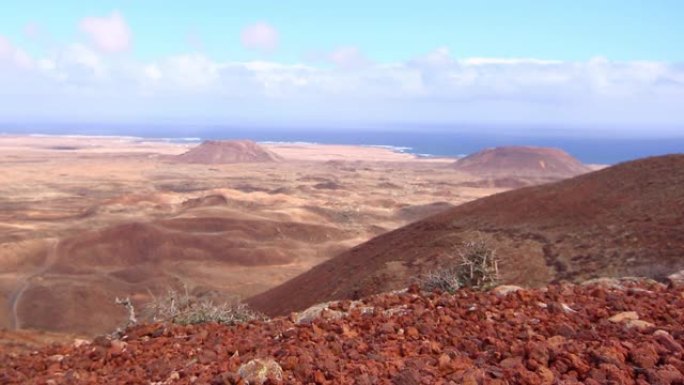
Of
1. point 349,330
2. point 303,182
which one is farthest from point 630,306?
point 303,182

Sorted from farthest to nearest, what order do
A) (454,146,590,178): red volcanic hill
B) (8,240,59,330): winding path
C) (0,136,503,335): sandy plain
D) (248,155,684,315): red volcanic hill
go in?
(454,146,590,178): red volcanic hill → (0,136,503,335): sandy plain → (8,240,59,330): winding path → (248,155,684,315): red volcanic hill

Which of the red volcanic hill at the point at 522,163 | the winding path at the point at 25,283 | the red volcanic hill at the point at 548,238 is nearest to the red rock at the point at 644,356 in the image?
the red volcanic hill at the point at 548,238

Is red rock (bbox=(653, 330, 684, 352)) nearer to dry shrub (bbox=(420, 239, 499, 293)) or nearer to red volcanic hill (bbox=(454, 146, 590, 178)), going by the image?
dry shrub (bbox=(420, 239, 499, 293))

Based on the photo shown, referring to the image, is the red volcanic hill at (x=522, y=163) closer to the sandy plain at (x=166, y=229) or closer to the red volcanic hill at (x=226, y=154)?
the sandy plain at (x=166, y=229)

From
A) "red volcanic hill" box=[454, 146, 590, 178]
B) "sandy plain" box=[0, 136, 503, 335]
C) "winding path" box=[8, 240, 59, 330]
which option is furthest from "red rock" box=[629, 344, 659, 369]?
"red volcanic hill" box=[454, 146, 590, 178]

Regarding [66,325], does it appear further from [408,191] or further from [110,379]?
[408,191]

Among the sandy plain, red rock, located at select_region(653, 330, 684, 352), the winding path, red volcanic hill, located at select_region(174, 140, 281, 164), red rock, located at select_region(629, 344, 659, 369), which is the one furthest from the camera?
red volcanic hill, located at select_region(174, 140, 281, 164)
